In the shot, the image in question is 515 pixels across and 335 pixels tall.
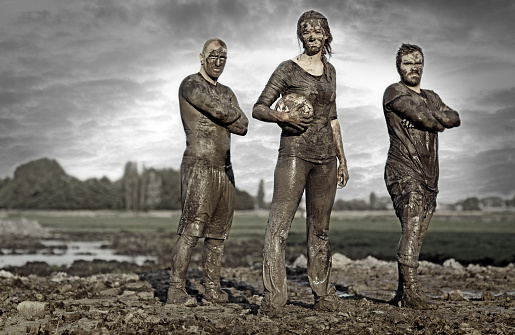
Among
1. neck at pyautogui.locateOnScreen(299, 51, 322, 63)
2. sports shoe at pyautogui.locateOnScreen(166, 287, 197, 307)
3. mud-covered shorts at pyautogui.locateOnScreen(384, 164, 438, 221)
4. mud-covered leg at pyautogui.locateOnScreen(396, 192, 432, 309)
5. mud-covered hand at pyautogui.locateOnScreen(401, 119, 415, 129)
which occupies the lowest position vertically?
sports shoe at pyautogui.locateOnScreen(166, 287, 197, 307)

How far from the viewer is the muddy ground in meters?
6.13

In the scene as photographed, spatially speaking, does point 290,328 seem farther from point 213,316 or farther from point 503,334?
point 503,334

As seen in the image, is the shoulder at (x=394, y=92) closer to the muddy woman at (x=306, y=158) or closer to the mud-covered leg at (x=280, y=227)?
the muddy woman at (x=306, y=158)

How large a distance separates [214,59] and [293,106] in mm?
1828

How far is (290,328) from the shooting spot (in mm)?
6016

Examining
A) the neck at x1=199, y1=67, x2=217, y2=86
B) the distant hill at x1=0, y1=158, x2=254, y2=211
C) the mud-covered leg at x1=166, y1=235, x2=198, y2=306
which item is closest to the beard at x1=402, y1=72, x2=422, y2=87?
the neck at x1=199, y1=67, x2=217, y2=86

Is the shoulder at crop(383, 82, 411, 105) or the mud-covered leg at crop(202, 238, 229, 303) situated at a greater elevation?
the shoulder at crop(383, 82, 411, 105)

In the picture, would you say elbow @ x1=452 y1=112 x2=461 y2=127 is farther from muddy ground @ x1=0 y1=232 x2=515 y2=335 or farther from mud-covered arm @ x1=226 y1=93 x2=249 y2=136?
mud-covered arm @ x1=226 y1=93 x2=249 y2=136

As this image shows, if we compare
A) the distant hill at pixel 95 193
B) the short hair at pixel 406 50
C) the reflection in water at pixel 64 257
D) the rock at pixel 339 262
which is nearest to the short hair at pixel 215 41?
the short hair at pixel 406 50

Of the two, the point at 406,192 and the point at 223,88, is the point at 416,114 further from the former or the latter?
the point at 223,88

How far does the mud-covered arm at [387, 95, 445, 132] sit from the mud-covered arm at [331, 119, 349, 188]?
871 mm

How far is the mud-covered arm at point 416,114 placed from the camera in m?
7.41

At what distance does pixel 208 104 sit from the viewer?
7.55 meters

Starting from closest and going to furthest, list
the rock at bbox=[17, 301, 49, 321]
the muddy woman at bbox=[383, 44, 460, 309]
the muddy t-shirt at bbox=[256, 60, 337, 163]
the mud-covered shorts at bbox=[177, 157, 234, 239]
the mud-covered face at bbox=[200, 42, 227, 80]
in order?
the muddy t-shirt at bbox=[256, 60, 337, 163], the rock at bbox=[17, 301, 49, 321], the muddy woman at bbox=[383, 44, 460, 309], the mud-covered shorts at bbox=[177, 157, 234, 239], the mud-covered face at bbox=[200, 42, 227, 80]
